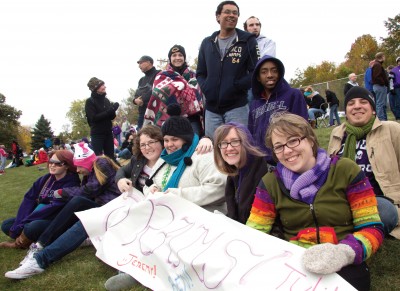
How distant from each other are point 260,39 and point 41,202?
376 cm

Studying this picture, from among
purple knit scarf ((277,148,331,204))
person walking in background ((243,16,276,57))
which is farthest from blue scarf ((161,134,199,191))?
person walking in background ((243,16,276,57))

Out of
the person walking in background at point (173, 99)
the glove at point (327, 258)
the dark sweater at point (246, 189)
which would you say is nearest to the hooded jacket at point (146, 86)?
the person walking in background at point (173, 99)

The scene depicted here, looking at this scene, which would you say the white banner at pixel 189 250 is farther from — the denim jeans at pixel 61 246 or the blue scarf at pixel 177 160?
the blue scarf at pixel 177 160

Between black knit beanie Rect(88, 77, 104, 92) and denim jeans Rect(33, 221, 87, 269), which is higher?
black knit beanie Rect(88, 77, 104, 92)

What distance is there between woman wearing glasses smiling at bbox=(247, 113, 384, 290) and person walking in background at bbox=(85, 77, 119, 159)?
508cm

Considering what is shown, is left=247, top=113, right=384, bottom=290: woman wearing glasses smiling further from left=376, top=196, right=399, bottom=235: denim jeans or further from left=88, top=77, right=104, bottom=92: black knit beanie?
left=88, top=77, right=104, bottom=92: black knit beanie

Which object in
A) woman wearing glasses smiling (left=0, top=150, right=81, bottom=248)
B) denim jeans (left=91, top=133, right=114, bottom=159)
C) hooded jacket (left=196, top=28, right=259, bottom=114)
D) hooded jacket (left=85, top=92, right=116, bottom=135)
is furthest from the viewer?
denim jeans (left=91, top=133, right=114, bottom=159)

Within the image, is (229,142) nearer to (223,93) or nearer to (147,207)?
(147,207)

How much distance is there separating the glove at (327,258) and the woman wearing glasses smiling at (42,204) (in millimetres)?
3324

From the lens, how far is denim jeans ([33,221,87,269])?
3666 millimetres

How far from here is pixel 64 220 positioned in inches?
157

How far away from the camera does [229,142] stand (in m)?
2.89

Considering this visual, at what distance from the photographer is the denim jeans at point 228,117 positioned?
4.17 metres

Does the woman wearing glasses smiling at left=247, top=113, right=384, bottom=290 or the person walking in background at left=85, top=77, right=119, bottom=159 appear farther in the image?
the person walking in background at left=85, top=77, right=119, bottom=159
